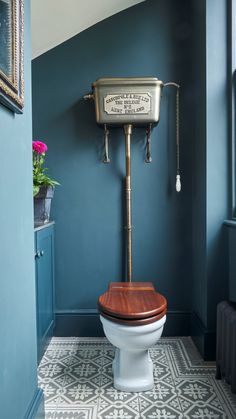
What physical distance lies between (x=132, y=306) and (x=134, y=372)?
35cm

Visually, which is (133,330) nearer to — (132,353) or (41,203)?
(132,353)

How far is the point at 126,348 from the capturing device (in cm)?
145

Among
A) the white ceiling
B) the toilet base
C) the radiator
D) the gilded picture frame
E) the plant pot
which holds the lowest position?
the toilet base

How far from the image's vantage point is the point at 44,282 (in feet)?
5.72

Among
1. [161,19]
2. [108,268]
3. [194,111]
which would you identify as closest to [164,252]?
[108,268]

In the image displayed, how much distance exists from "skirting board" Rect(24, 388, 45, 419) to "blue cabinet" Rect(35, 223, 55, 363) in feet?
1.21

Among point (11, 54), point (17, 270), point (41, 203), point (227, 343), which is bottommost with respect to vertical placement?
point (227, 343)

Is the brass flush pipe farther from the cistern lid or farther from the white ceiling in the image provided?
the white ceiling

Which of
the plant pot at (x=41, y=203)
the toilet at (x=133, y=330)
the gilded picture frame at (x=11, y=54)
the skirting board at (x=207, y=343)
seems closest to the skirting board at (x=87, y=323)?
the skirting board at (x=207, y=343)

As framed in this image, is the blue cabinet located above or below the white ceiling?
below

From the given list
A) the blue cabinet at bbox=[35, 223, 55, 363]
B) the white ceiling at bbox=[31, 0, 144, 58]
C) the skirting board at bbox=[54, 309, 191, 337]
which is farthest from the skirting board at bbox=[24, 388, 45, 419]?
the white ceiling at bbox=[31, 0, 144, 58]

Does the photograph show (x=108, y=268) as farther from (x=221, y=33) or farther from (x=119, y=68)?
(x=221, y=33)

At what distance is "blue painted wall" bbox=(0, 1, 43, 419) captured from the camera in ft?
2.99

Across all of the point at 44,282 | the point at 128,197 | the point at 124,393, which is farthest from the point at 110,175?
the point at 124,393
